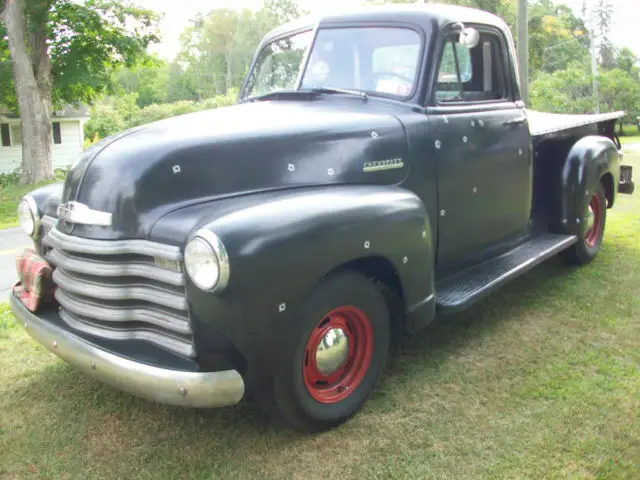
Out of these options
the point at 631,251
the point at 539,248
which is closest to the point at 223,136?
the point at 539,248

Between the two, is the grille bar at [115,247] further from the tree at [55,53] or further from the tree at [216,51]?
the tree at [216,51]

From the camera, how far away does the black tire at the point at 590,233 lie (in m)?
5.05

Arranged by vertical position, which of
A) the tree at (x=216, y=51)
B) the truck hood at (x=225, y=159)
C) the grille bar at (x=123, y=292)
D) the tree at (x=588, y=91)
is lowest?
the grille bar at (x=123, y=292)

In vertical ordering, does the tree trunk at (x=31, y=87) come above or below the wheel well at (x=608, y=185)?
above

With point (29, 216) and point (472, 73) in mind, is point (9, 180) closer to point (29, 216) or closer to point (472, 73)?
point (29, 216)

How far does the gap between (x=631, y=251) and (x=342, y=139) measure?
387 cm

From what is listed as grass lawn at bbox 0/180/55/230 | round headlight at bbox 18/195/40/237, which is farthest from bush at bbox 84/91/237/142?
round headlight at bbox 18/195/40/237

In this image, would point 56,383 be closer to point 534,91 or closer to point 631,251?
point 631,251

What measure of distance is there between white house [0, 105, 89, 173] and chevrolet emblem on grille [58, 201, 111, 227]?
25.0m

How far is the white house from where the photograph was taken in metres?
25.4

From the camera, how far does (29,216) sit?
11.4 feet

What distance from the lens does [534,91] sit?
28.6 m

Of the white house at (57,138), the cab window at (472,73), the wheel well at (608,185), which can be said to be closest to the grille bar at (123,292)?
the cab window at (472,73)

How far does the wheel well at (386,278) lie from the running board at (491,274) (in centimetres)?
35
